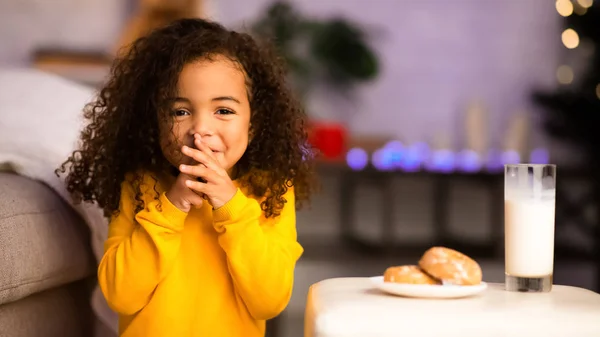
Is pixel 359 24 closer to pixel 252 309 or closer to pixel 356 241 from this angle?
pixel 356 241

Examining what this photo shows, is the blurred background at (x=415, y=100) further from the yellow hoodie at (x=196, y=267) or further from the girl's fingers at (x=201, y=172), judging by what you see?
the girl's fingers at (x=201, y=172)

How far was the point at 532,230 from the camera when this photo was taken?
1.17 metres

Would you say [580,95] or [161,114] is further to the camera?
[580,95]

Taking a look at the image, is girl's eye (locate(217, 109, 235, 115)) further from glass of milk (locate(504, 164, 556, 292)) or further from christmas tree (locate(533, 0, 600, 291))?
christmas tree (locate(533, 0, 600, 291))

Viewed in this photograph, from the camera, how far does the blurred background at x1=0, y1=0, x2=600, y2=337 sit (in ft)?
11.1

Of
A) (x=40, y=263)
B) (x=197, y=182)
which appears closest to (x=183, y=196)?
(x=197, y=182)

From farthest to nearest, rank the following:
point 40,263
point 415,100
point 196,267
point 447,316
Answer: point 415,100 < point 40,263 < point 196,267 < point 447,316

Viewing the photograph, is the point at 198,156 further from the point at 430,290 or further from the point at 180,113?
the point at 430,290

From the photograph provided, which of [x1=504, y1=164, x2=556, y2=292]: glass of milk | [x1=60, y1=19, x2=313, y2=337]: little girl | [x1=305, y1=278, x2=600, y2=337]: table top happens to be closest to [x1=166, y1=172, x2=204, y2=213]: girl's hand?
[x1=60, y1=19, x2=313, y2=337]: little girl

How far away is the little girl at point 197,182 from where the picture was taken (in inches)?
44.4

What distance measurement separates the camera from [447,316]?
0.97 metres

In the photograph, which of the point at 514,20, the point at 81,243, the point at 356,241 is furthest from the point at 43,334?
the point at 514,20

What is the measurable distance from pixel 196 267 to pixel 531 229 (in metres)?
0.49

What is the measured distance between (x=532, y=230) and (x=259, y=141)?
427mm
